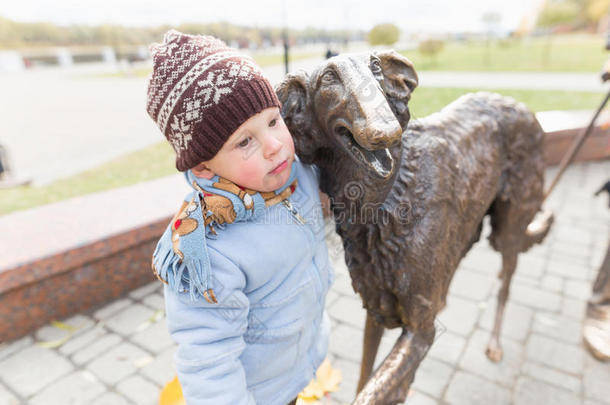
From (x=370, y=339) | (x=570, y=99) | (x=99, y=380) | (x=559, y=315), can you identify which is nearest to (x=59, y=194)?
(x=99, y=380)

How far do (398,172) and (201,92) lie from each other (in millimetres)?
647

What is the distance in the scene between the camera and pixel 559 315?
3.08m

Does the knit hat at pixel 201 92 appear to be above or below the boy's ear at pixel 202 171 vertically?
above

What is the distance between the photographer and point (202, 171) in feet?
3.92

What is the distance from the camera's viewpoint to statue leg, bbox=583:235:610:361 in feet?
7.80

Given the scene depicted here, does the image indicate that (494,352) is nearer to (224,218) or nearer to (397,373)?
(397,373)

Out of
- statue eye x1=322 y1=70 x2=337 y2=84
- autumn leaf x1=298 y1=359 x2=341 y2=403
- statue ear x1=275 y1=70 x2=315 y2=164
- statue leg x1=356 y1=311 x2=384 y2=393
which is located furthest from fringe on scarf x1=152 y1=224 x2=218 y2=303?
autumn leaf x1=298 y1=359 x2=341 y2=403

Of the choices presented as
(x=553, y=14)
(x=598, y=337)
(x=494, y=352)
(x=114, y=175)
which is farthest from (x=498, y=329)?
(x=553, y=14)

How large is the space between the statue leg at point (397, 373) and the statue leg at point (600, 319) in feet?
5.03

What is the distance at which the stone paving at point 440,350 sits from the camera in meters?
2.47

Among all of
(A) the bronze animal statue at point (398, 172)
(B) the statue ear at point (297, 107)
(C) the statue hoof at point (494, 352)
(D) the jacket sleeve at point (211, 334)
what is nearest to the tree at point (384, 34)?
(A) the bronze animal statue at point (398, 172)

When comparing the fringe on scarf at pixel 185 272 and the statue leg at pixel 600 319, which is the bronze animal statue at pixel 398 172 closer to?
the fringe on scarf at pixel 185 272

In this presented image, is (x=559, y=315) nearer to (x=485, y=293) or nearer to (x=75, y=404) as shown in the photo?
(x=485, y=293)

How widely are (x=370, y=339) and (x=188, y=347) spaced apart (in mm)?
1010
